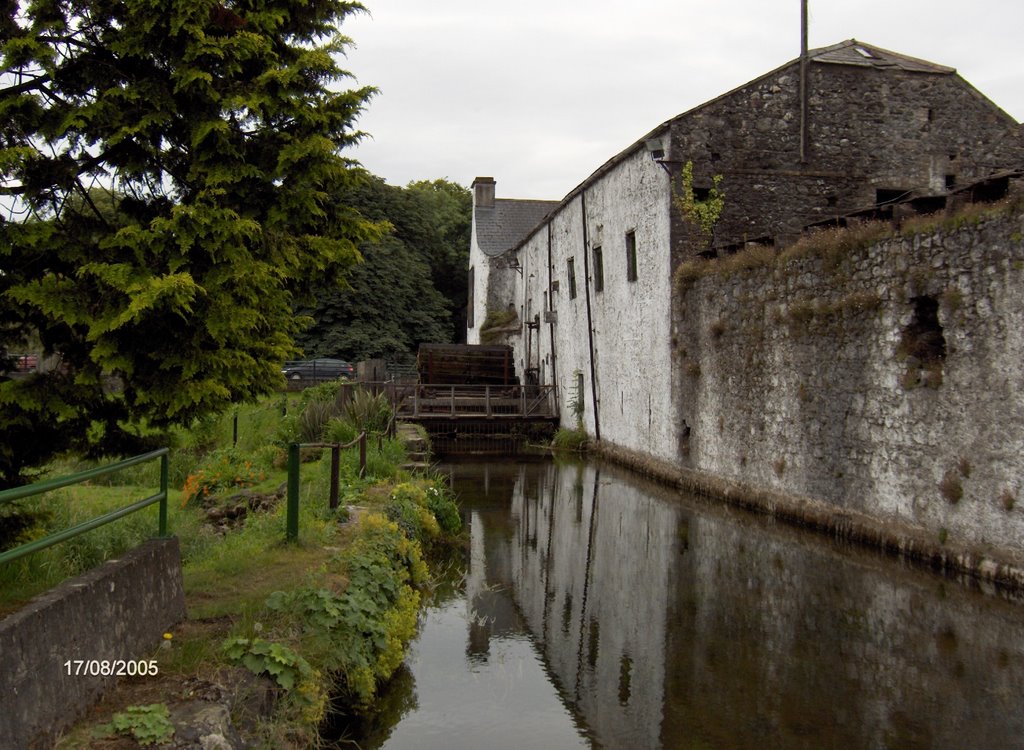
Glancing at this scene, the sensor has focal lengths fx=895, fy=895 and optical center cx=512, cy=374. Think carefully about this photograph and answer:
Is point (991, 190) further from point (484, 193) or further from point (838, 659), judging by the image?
point (484, 193)

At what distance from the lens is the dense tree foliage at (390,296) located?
136ft

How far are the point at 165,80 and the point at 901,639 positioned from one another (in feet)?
22.2

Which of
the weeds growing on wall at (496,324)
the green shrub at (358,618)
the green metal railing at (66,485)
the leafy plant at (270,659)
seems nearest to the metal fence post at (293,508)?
the green shrub at (358,618)

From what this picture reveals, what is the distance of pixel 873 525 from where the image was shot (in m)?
10.5

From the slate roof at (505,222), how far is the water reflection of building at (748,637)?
26.5 metres

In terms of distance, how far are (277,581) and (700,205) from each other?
479 inches

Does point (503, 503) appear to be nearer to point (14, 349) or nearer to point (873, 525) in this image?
point (873, 525)

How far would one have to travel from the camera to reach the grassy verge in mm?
4625

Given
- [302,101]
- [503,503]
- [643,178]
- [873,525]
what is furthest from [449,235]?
[302,101]

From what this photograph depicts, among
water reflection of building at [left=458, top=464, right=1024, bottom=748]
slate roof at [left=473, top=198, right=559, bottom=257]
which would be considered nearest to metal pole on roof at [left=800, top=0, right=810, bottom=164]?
water reflection of building at [left=458, top=464, right=1024, bottom=748]

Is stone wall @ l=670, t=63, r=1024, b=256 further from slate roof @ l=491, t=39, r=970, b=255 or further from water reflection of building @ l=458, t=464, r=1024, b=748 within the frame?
water reflection of building @ l=458, t=464, r=1024, b=748

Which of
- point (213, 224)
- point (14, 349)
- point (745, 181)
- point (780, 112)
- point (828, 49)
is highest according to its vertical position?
point (828, 49)

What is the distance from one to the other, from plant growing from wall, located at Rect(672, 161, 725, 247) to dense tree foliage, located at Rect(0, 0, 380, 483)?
37.8 ft

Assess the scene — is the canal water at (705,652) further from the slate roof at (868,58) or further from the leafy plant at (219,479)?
the slate roof at (868,58)
